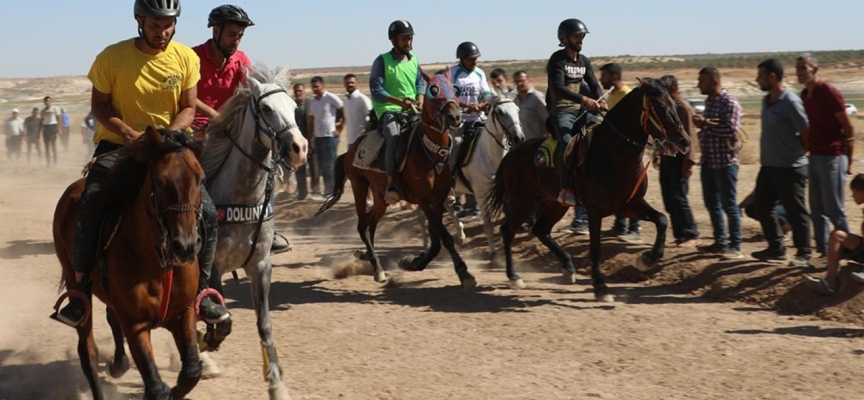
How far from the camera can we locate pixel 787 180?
37.9ft

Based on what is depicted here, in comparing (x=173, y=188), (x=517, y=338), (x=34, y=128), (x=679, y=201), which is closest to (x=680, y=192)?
(x=679, y=201)

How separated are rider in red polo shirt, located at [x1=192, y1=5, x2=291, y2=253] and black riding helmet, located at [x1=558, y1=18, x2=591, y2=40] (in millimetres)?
4521

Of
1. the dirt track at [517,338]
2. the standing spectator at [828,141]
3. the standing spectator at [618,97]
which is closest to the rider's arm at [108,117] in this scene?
the dirt track at [517,338]

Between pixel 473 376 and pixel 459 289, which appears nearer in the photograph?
pixel 473 376

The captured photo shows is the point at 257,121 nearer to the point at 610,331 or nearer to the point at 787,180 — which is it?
the point at 610,331

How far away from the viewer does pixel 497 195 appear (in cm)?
1341

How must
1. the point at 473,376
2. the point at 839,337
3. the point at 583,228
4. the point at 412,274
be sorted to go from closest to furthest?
the point at 473,376 → the point at 839,337 → the point at 412,274 → the point at 583,228

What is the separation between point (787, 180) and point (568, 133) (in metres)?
2.41

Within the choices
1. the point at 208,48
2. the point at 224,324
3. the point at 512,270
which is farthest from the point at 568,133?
the point at 224,324

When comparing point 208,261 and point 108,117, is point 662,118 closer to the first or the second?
point 208,261

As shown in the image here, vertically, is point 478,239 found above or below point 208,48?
below

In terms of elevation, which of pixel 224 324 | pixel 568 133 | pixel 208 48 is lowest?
pixel 224 324

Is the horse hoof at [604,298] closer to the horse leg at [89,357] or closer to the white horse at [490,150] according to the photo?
the white horse at [490,150]

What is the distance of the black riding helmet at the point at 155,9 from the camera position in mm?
6836
